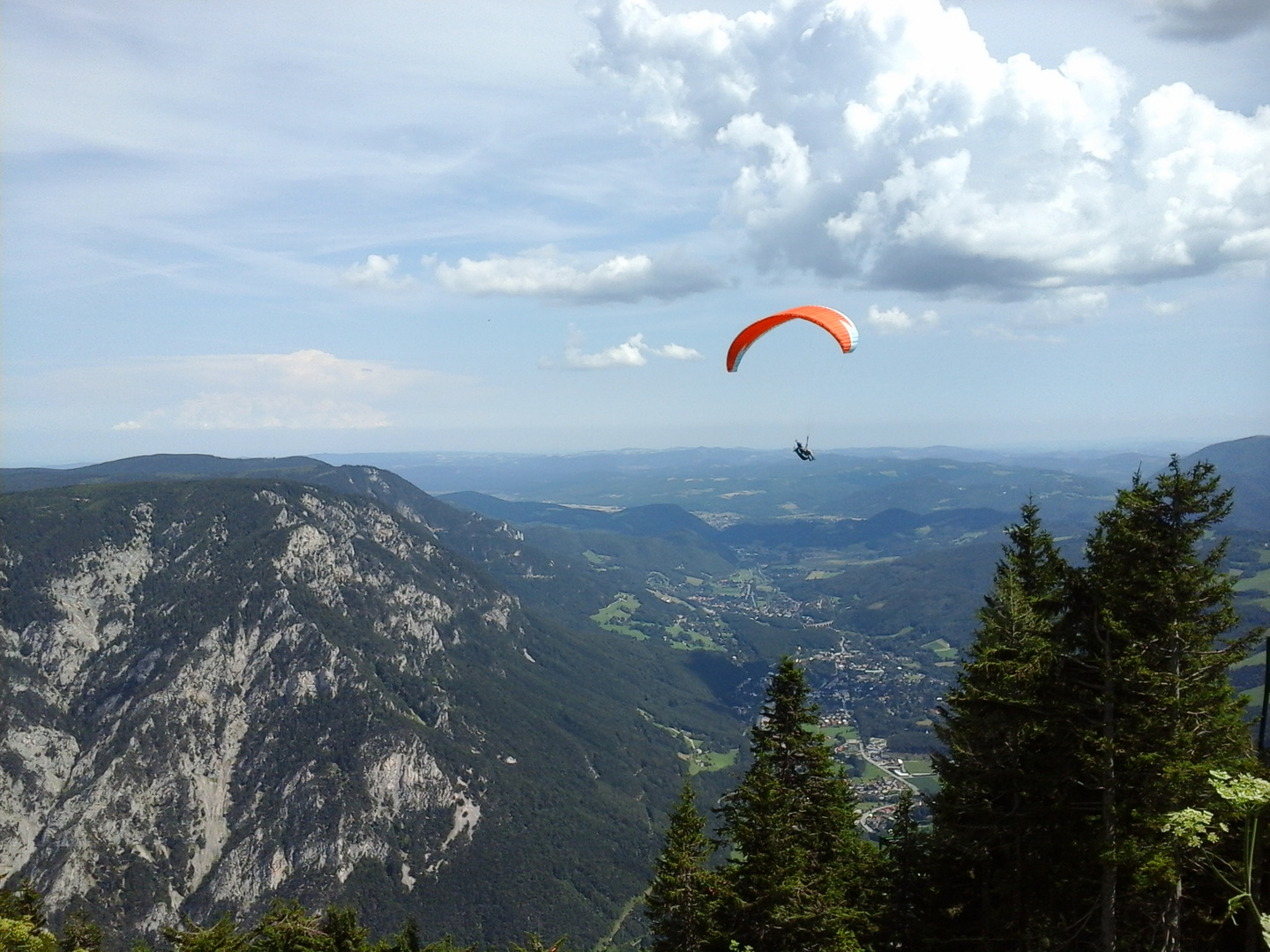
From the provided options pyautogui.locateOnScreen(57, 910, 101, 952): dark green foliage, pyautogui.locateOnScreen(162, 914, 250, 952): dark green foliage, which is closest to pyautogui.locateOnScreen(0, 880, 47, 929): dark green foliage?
pyautogui.locateOnScreen(57, 910, 101, 952): dark green foliage

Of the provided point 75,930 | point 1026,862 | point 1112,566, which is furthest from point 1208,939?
point 75,930

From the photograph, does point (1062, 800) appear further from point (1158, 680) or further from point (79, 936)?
point (79, 936)

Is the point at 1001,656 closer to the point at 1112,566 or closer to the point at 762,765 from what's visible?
the point at 1112,566

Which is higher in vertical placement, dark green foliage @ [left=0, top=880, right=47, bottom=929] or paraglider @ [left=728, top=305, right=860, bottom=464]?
paraglider @ [left=728, top=305, right=860, bottom=464]

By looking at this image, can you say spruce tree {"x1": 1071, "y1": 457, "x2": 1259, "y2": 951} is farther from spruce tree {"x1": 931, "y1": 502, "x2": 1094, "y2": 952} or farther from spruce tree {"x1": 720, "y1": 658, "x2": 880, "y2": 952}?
spruce tree {"x1": 720, "y1": 658, "x2": 880, "y2": 952}

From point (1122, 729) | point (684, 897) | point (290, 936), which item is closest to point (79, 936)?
point (290, 936)

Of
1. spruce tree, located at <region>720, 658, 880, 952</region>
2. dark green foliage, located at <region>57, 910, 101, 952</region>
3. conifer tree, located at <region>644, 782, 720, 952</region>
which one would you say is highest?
spruce tree, located at <region>720, 658, 880, 952</region>

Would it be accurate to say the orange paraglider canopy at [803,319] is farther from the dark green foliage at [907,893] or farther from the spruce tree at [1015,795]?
the dark green foliage at [907,893]
